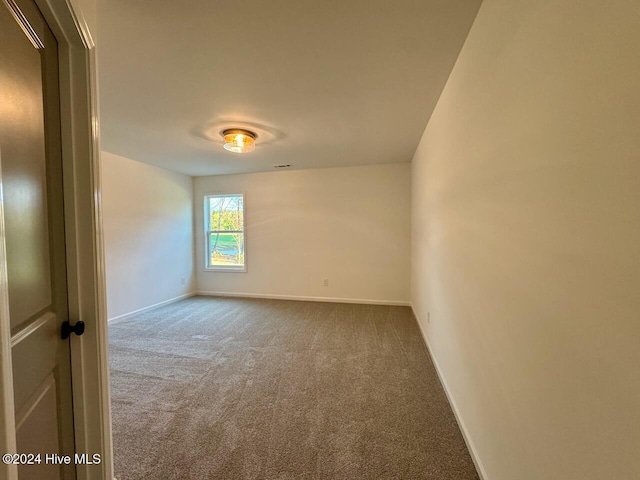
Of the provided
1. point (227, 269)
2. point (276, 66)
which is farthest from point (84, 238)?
point (227, 269)

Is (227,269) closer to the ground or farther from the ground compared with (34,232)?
closer to the ground

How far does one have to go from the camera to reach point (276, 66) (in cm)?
174

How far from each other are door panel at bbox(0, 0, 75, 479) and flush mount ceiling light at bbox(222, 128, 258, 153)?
6.02 feet

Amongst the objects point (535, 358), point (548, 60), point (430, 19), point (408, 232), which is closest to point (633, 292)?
point (535, 358)

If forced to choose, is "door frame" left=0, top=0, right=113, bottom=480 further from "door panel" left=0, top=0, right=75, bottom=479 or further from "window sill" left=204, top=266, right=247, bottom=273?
"window sill" left=204, top=266, right=247, bottom=273

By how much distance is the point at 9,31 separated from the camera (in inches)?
29.0

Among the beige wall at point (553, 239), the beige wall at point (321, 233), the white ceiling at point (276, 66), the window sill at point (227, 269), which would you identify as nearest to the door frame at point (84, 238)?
the white ceiling at point (276, 66)

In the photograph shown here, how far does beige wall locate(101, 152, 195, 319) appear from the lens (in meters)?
3.69

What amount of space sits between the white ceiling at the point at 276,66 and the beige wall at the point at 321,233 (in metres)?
1.53

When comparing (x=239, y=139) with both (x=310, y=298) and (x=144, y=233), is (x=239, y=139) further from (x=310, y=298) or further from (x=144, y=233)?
(x=310, y=298)

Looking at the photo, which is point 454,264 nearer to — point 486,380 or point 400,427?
point 486,380

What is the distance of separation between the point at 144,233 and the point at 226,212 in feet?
4.89

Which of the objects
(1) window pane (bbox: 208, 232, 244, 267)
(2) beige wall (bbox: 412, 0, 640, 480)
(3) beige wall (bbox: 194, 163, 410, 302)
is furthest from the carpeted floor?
(1) window pane (bbox: 208, 232, 244, 267)

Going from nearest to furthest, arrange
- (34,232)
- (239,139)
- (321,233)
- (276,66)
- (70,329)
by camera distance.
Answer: (34,232) → (70,329) → (276,66) → (239,139) → (321,233)
